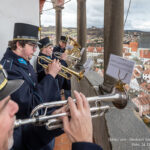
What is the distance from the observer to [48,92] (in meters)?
1.72

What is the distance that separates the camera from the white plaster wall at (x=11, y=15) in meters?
2.12

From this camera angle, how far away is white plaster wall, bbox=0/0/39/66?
6.97 ft

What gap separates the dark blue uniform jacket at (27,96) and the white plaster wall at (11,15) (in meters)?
0.72

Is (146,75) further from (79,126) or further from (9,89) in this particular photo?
(9,89)

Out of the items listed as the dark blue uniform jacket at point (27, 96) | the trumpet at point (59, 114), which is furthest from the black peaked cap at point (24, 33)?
the trumpet at point (59, 114)

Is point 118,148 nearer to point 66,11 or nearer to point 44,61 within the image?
point 44,61

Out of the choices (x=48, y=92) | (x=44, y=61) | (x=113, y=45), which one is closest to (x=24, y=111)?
(x=48, y=92)

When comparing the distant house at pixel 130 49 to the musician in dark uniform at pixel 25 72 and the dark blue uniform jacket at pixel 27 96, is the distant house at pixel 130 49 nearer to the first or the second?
the musician in dark uniform at pixel 25 72

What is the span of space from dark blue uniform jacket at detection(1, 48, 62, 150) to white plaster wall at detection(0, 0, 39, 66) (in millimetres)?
720

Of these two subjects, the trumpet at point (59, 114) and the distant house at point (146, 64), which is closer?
the trumpet at point (59, 114)

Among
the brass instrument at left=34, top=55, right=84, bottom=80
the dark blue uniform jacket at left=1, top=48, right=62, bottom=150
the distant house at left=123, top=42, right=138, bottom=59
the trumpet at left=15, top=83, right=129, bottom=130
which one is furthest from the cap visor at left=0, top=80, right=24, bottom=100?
the distant house at left=123, top=42, right=138, bottom=59

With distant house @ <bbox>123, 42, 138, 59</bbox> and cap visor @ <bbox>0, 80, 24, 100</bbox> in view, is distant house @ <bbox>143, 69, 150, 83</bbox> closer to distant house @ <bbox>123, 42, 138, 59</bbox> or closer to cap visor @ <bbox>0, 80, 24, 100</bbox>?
distant house @ <bbox>123, 42, 138, 59</bbox>

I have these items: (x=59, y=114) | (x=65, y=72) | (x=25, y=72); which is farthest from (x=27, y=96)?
(x=65, y=72)

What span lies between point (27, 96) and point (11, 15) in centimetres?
149
